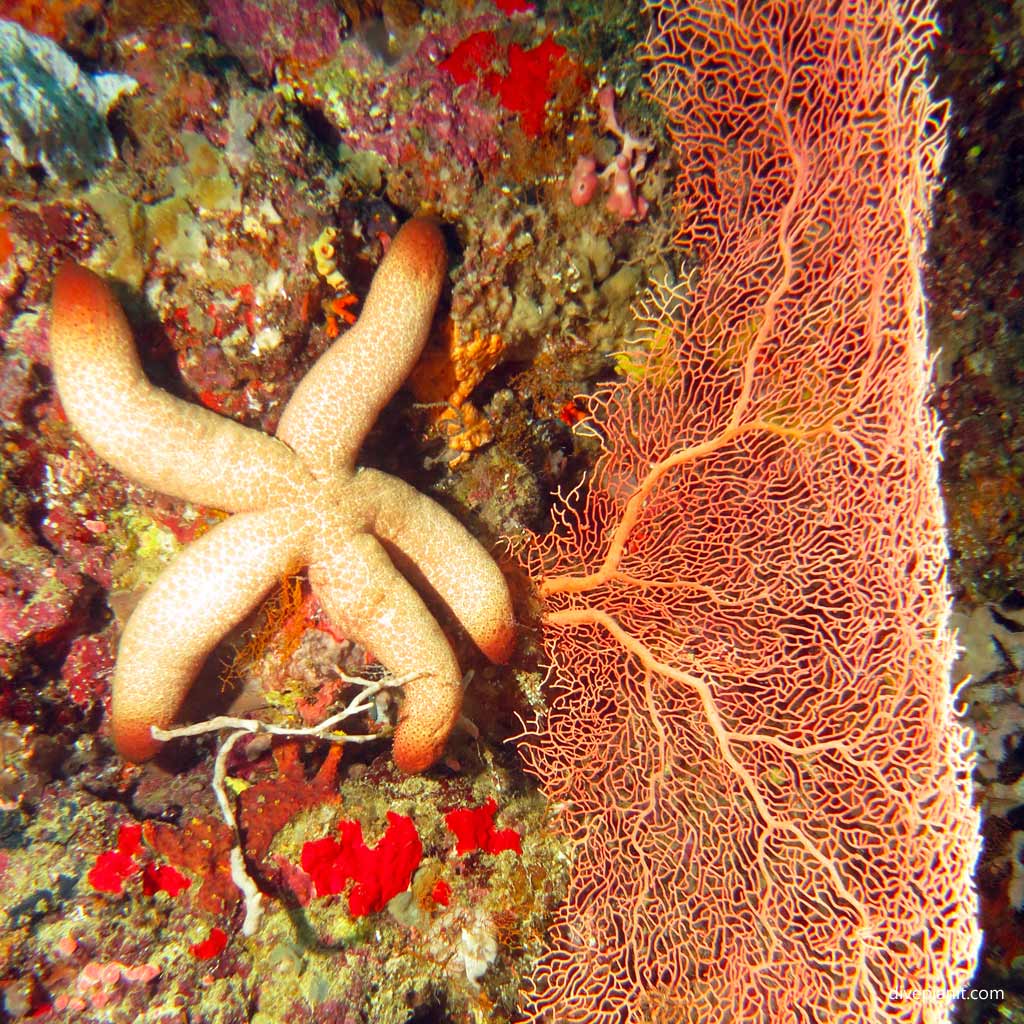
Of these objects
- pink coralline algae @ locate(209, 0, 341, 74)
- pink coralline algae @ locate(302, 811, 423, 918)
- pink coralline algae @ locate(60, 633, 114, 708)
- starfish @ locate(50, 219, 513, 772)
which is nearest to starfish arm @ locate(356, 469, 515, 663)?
starfish @ locate(50, 219, 513, 772)

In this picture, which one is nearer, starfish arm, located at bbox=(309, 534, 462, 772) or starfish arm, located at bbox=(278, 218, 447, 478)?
starfish arm, located at bbox=(278, 218, 447, 478)

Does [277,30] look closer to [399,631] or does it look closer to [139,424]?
[139,424]

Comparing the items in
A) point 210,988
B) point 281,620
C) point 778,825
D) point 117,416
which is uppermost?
point 117,416

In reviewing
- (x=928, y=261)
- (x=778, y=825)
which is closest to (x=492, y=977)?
(x=778, y=825)

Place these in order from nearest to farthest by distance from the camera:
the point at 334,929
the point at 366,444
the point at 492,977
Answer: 1. the point at 334,929
2. the point at 492,977
3. the point at 366,444

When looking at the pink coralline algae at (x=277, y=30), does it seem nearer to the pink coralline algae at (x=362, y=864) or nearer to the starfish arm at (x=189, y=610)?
the starfish arm at (x=189, y=610)

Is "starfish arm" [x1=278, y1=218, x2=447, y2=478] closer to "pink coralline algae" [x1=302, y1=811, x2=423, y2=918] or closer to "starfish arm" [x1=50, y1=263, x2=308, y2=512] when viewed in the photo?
"starfish arm" [x1=50, y1=263, x2=308, y2=512]

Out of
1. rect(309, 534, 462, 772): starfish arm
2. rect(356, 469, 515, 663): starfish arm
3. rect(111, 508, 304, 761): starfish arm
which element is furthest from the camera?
rect(356, 469, 515, 663): starfish arm

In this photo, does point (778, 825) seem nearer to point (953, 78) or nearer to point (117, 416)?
point (117, 416)
